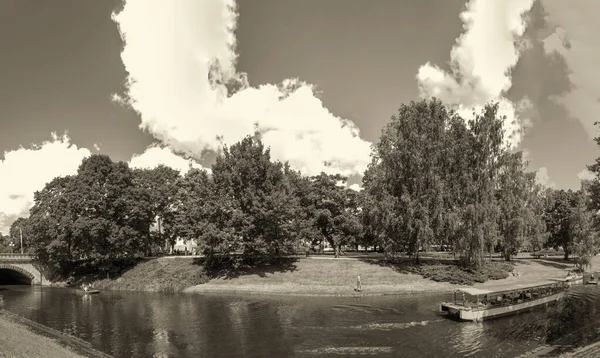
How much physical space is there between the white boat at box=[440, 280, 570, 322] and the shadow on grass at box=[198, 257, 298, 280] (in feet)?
107

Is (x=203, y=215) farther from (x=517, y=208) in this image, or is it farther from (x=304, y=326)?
(x=517, y=208)

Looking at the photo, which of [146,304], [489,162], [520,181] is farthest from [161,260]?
[520,181]

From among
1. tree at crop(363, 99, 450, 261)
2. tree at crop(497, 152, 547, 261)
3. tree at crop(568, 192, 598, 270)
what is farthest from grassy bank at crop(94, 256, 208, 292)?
tree at crop(568, 192, 598, 270)

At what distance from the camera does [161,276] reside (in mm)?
77625

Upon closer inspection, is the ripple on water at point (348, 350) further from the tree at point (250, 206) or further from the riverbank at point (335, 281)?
the tree at point (250, 206)

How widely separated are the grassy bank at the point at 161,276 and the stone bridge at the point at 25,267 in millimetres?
18165

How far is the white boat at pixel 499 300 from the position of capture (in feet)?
146

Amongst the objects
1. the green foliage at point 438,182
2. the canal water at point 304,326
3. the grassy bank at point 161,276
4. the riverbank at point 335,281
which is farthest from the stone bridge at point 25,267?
the green foliage at point 438,182

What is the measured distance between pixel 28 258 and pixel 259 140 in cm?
5831

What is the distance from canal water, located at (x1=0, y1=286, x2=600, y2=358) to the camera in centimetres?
3434

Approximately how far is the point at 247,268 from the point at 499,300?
145 feet

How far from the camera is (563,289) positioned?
5806 centimetres

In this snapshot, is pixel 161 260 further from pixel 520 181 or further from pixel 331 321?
pixel 520 181

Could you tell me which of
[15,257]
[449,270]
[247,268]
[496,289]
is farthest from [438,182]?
[15,257]
